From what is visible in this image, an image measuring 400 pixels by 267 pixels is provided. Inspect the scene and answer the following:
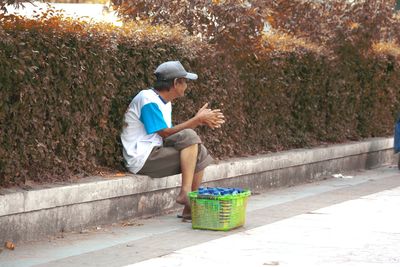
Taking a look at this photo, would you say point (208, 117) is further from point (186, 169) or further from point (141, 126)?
point (141, 126)

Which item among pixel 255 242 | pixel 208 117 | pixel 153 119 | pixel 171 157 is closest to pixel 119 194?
pixel 171 157

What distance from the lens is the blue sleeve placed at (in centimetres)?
912

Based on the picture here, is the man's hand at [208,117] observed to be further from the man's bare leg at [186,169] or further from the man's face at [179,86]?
the man's face at [179,86]

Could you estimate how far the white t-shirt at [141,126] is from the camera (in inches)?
362

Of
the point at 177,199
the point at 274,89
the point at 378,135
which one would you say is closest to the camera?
the point at 177,199

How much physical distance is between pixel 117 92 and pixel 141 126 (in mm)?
412

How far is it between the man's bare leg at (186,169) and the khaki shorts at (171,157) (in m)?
0.06

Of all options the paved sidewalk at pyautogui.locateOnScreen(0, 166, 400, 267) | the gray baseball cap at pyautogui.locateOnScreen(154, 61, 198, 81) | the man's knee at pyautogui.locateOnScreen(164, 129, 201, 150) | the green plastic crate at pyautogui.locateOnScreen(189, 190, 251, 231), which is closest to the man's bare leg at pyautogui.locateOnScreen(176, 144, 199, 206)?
the man's knee at pyautogui.locateOnScreen(164, 129, 201, 150)

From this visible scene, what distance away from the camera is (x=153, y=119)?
913cm

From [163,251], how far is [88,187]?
1.19m

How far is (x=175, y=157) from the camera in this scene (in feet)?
30.2

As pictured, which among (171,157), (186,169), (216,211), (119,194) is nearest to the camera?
(216,211)

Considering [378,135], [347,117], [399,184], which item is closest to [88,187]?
[399,184]

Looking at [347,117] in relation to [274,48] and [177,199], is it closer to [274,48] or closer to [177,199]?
[274,48]
